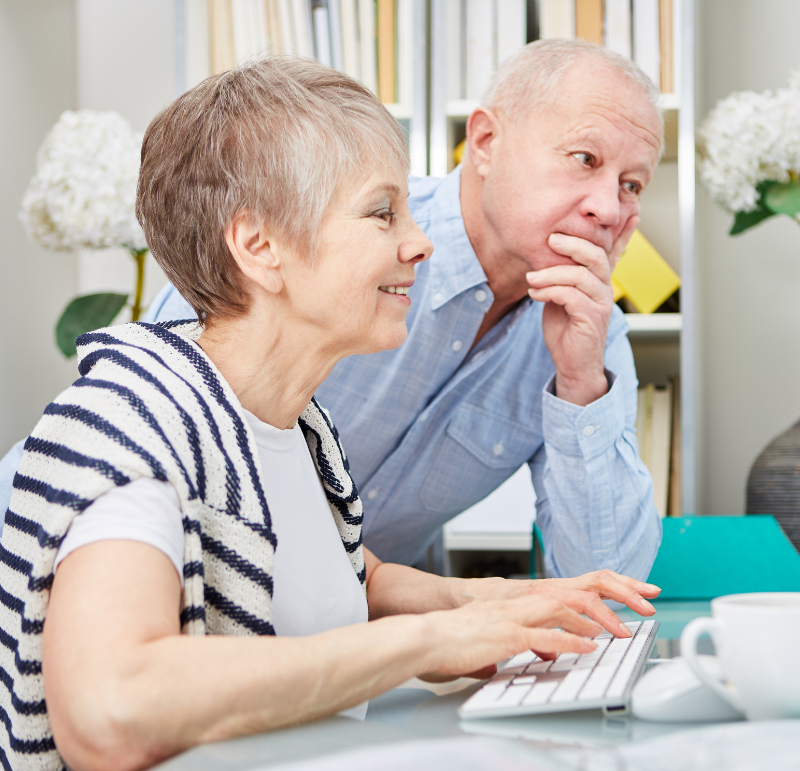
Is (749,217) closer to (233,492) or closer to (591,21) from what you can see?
(591,21)

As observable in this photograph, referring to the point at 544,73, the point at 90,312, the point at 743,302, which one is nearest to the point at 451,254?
the point at 544,73

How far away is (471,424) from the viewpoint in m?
1.41

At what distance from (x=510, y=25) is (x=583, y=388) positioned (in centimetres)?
100

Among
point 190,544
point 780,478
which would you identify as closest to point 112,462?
point 190,544

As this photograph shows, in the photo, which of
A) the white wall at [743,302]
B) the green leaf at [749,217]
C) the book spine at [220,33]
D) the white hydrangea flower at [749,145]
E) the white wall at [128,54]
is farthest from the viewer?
the white wall at [128,54]

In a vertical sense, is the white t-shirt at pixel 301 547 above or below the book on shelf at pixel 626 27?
below

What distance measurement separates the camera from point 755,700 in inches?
19.6

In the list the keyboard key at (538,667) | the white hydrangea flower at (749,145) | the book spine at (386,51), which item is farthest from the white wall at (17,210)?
the keyboard key at (538,667)

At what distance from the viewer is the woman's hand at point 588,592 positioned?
799mm

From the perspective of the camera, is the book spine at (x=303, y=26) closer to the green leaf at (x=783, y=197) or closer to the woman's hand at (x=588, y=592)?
the green leaf at (x=783, y=197)

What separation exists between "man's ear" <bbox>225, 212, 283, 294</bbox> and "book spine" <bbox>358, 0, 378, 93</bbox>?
1.15m

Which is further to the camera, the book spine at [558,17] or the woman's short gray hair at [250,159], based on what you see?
the book spine at [558,17]

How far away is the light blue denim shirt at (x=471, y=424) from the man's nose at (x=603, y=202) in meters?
0.21

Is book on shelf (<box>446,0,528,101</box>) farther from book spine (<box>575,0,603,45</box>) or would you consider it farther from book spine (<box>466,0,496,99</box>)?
book spine (<box>575,0,603,45</box>)
